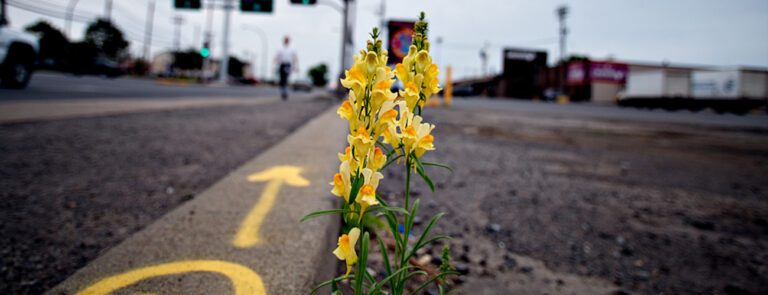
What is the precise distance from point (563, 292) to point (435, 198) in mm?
1312

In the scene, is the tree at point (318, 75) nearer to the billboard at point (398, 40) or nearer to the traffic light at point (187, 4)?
the traffic light at point (187, 4)

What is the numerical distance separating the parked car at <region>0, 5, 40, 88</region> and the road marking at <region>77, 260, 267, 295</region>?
30.2ft

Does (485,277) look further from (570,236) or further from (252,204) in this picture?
(252,204)

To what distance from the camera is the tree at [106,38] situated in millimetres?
56500

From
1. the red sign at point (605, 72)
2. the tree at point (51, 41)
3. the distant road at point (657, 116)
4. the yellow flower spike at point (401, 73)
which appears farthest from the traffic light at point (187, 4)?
the red sign at point (605, 72)

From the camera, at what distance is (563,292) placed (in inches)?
72.1

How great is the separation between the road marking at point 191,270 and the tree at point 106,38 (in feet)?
223

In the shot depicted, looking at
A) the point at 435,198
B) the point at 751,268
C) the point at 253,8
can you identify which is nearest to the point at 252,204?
the point at 435,198

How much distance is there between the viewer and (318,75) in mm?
123062

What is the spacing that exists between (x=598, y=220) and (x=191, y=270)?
8.57ft

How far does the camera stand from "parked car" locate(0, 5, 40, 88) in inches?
294

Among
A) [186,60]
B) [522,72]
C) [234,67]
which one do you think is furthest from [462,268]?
[234,67]

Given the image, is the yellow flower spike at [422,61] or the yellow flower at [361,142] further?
the yellow flower spike at [422,61]

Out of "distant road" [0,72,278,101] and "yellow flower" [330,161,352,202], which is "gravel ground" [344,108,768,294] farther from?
"distant road" [0,72,278,101]
